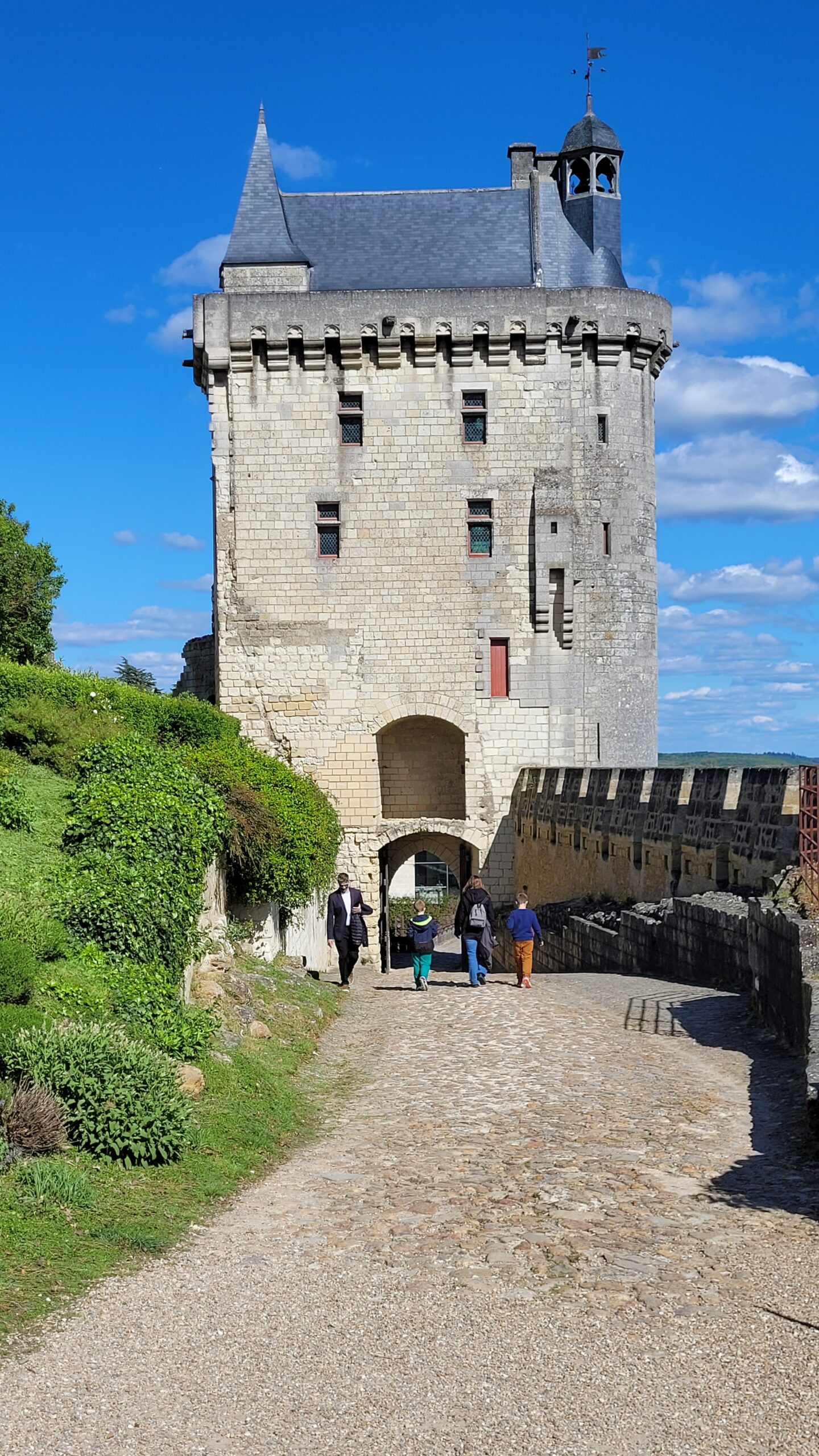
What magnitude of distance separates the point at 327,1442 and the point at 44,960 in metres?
5.22

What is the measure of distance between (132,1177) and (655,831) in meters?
11.6

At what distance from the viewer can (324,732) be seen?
2730 centimetres

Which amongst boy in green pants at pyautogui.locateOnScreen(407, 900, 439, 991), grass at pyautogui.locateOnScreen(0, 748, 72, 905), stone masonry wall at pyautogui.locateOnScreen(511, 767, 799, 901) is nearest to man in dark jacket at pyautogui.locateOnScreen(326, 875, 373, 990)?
boy in green pants at pyautogui.locateOnScreen(407, 900, 439, 991)

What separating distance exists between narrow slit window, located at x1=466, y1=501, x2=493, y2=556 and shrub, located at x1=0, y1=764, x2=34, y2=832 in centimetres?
1643

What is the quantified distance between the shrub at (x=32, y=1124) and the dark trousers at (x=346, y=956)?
31.0ft

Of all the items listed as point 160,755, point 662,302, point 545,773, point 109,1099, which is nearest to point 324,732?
point 545,773

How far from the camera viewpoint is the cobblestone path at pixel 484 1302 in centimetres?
429

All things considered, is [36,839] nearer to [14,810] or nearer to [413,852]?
[14,810]

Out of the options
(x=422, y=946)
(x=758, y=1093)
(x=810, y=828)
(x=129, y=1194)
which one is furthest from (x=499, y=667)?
(x=129, y=1194)

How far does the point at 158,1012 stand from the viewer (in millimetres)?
8906

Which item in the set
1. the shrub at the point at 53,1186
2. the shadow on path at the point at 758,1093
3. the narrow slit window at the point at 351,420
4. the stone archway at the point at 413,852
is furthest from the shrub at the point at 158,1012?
the narrow slit window at the point at 351,420

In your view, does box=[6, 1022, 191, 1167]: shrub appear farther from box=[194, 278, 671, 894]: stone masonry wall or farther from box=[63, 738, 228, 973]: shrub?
box=[194, 278, 671, 894]: stone masonry wall

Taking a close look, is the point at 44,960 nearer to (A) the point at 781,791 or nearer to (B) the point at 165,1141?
(B) the point at 165,1141

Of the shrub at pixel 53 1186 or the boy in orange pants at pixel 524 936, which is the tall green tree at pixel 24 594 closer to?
the boy in orange pants at pixel 524 936
